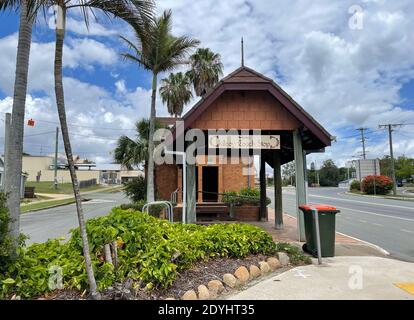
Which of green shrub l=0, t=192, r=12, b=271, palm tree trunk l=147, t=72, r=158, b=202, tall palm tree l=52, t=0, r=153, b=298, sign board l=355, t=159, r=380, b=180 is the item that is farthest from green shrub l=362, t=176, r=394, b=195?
green shrub l=0, t=192, r=12, b=271

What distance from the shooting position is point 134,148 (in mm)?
19625

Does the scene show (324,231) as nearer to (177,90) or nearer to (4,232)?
(4,232)

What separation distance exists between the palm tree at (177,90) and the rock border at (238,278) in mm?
24721

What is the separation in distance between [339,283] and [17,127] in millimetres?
5649

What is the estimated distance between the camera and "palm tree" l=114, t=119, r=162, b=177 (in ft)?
64.2

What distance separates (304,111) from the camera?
8.84m

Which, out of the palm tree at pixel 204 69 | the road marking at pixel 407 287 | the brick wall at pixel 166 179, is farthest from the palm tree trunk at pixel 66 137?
the palm tree at pixel 204 69

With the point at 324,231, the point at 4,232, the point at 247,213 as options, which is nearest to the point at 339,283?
the point at 324,231

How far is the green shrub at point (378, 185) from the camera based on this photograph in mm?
46500

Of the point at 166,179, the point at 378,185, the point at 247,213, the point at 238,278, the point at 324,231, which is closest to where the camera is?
the point at 238,278

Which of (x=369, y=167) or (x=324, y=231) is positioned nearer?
(x=324, y=231)

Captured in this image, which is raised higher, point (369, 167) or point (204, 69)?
point (204, 69)

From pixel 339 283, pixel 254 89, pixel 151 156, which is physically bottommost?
pixel 339 283
